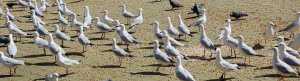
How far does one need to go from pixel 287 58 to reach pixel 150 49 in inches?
224

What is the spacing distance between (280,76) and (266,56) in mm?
2524

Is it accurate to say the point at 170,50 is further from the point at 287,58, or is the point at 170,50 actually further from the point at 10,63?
the point at 10,63

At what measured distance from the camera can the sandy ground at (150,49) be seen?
16.6m

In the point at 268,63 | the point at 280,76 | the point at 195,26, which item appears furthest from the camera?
the point at 195,26

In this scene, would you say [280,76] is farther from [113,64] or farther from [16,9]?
[16,9]

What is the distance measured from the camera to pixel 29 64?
18016 millimetres

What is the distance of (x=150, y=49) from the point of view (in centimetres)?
1997

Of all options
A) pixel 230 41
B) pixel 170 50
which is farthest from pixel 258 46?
pixel 170 50

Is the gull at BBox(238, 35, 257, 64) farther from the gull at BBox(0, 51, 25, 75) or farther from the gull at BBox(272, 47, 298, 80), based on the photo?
the gull at BBox(0, 51, 25, 75)

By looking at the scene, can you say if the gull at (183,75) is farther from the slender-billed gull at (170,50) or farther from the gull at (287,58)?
the gull at (287,58)

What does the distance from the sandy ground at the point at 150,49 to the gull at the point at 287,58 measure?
1.55ft

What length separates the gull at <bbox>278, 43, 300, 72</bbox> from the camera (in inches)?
619

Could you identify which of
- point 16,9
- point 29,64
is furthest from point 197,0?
point 29,64

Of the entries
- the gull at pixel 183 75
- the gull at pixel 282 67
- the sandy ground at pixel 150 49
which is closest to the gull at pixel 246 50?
the sandy ground at pixel 150 49
